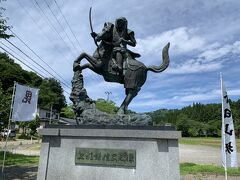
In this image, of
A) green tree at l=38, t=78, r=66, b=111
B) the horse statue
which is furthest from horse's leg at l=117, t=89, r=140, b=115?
green tree at l=38, t=78, r=66, b=111

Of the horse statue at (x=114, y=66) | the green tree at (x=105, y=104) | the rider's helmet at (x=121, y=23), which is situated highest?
the green tree at (x=105, y=104)

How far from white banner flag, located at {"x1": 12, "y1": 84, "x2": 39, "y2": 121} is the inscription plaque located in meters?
3.98

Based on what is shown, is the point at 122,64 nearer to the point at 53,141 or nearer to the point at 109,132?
the point at 109,132

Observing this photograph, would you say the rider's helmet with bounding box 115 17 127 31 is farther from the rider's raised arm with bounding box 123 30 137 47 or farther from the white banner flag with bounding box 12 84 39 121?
the white banner flag with bounding box 12 84 39 121

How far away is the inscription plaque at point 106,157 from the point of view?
6.65 meters

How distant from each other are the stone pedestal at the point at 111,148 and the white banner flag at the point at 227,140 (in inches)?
106

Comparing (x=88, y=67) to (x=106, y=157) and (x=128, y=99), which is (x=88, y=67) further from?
(x=106, y=157)

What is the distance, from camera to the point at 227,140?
8562mm

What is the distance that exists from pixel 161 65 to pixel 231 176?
8549mm

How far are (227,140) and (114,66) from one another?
4009 mm

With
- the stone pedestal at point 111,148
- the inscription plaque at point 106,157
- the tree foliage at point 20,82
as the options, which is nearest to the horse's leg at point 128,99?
the stone pedestal at point 111,148

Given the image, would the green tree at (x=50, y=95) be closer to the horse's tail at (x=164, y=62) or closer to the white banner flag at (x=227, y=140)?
the white banner flag at (x=227, y=140)

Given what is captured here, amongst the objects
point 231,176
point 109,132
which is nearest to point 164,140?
point 109,132

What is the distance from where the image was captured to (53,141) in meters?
7.26
